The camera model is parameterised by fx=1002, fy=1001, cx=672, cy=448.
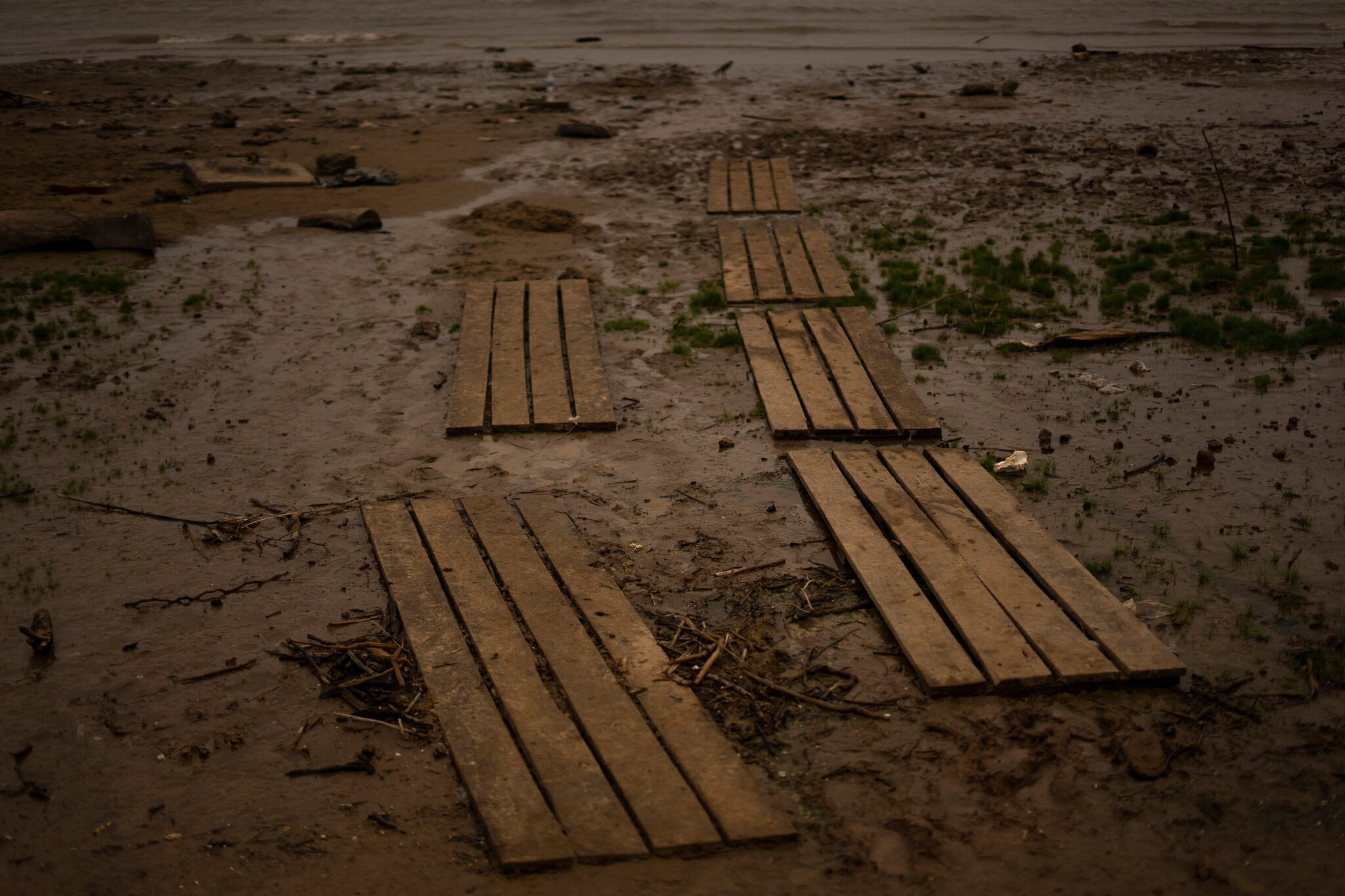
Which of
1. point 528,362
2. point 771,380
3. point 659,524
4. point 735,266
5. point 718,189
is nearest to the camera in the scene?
point 659,524

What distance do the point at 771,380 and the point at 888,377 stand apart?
2.56 feet

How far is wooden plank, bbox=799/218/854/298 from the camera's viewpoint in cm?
823

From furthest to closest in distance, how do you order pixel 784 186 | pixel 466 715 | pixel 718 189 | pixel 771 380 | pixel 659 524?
pixel 784 186 → pixel 718 189 → pixel 771 380 → pixel 659 524 → pixel 466 715

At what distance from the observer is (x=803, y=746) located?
12.3 feet

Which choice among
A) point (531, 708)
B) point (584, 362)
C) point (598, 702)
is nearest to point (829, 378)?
point (584, 362)

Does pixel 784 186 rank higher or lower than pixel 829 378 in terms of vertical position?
higher

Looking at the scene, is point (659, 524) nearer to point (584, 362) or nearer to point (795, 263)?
point (584, 362)

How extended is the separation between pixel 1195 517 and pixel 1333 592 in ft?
2.35

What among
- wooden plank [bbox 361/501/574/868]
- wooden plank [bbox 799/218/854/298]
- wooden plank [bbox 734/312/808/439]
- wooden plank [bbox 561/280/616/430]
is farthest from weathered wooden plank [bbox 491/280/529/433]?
wooden plank [bbox 799/218/854/298]

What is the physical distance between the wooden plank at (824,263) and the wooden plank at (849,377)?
471 mm

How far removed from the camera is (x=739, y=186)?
10.9 m

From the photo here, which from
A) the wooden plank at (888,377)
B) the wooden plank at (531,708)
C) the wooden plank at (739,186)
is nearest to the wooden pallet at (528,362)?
the wooden plank at (531,708)

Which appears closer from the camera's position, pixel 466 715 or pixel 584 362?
pixel 466 715

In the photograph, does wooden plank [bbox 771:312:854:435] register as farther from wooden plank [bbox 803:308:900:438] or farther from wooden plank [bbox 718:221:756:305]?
wooden plank [bbox 718:221:756:305]
